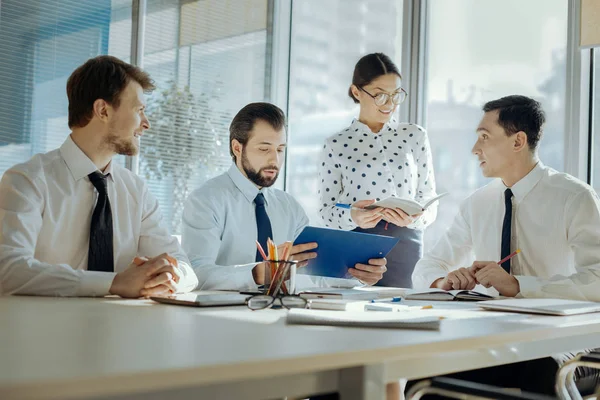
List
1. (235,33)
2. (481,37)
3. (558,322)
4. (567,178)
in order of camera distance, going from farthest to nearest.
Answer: (235,33)
(481,37)
(567,178)
(558,322)

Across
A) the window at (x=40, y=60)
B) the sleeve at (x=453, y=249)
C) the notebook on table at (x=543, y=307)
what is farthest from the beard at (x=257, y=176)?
the window at (x=40, y=60)

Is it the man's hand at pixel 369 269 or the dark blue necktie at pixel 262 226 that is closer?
the man's hand at pixel 369 269

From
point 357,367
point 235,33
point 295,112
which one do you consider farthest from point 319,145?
point 357,367

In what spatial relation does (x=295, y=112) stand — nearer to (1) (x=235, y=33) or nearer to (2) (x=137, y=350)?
(1) (x=235, y=33)

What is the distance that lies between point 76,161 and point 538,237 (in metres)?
1.77

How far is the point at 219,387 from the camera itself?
0.86 metres

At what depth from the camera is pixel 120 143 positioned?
93.0 inches

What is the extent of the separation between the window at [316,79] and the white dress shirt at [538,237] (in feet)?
6.91

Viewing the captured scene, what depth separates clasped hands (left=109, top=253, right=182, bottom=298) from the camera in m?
1.86

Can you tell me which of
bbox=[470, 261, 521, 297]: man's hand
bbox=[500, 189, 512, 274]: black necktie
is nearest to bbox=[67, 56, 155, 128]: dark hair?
bbox=[470, 261, 521, 297]: man's hand

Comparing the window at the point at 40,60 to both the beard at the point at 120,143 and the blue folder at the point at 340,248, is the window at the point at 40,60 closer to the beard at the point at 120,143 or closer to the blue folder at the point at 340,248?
the beard at the point at 120,143

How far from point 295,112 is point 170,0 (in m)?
1.22

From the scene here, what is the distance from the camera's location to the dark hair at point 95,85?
239 cm

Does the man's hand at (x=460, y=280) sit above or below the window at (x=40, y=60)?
below
